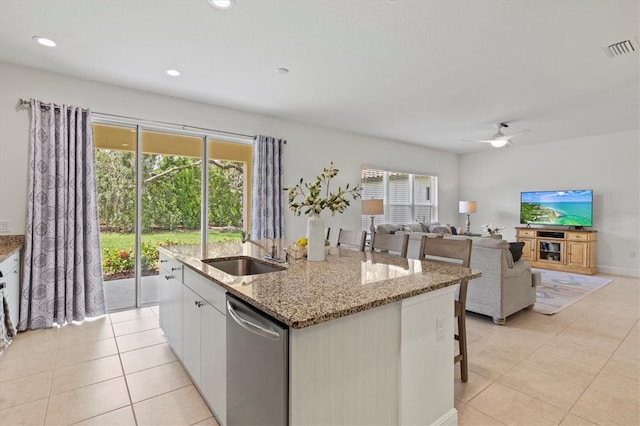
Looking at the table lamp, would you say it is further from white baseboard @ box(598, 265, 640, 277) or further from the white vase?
white baseboard @ box(598, 265, 640, 277)

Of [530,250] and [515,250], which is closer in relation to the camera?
[515,250]

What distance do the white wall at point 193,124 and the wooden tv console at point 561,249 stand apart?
6.51 feet

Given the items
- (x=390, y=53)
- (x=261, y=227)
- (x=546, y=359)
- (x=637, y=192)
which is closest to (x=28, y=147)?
(x=261, y=227)

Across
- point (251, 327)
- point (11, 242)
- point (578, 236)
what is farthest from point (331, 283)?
point (578, 236)

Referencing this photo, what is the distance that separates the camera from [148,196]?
4.08 meters

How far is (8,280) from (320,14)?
3423mm

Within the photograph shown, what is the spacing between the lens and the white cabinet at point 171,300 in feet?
7.78

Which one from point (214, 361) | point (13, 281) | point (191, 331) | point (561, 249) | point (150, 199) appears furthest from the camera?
point (561, 249)

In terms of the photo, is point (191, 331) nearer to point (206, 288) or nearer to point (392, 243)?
point (206, 288)

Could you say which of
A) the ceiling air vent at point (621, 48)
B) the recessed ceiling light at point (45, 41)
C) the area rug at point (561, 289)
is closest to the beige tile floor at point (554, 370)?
the area rug at point (561, 289)

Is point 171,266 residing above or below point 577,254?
above

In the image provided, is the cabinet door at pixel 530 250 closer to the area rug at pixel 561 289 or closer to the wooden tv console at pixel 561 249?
the wooden tv console at pixel 561 249

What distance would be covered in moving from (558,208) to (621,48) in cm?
452

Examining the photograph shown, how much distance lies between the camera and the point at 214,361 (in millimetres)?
1754
